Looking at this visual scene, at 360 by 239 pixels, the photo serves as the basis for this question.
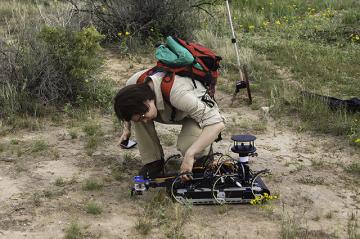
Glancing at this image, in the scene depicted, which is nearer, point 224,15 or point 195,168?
point 195,168

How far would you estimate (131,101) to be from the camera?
4.11 metres

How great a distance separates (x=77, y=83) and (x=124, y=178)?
7.16 ft

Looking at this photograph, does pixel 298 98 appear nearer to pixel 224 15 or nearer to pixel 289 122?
pixel 289 122

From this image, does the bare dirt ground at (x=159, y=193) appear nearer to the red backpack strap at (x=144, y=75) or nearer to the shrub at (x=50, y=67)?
the shrub at (x=50, y=67)

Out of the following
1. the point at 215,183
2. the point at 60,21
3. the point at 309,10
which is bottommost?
the point at 309,10

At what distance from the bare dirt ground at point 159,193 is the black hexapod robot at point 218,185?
0.09 meters

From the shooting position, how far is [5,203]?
426 centimetres

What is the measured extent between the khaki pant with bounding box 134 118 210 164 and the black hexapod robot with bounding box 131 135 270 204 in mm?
283

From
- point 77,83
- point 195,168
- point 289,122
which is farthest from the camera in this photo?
point 77,83

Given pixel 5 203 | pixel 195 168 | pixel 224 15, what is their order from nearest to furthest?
pixel 5 203, pixel 195 168, pixel 224 15

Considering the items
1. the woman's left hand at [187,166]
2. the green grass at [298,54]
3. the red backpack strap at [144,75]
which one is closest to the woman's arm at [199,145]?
the woman's left hand at [187,166]

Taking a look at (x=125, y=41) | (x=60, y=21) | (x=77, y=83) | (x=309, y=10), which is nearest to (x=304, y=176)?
(x=77, y=83)

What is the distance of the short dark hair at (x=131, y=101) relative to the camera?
411cm

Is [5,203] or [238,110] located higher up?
[5,203]
